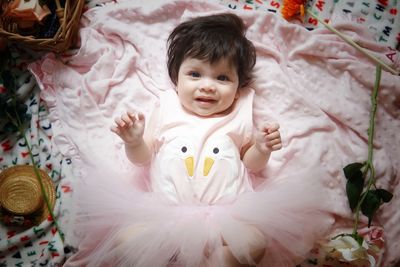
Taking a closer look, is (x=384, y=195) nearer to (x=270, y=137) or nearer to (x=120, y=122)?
(x=270, y=137)

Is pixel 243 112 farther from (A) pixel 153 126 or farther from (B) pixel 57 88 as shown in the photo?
(B) pixel 57 88

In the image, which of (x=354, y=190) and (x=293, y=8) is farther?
(x=293, y=8)

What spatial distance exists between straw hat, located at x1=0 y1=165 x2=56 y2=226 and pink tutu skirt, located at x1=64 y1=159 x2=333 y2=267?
160 mm

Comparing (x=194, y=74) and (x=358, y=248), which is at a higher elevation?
(x=194, y=74)

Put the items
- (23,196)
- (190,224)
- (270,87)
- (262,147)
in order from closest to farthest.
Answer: (190,224) → (262,147) → (23,196) → (270,87)

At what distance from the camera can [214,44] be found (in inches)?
48.3

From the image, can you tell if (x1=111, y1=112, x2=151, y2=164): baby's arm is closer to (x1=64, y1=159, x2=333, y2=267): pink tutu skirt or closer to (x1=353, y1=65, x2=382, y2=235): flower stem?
(x1=64, y1=159, x2=333, y2=267): pink tutu skirt

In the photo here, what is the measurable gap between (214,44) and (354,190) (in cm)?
56

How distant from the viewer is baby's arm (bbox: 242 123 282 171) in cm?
112

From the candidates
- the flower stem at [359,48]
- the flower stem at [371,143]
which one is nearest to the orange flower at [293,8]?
the flower stem at [359,48]

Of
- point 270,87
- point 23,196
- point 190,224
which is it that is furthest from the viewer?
point 270,87

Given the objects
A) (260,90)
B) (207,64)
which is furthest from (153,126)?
(260,90)

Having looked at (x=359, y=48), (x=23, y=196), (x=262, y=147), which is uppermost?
(x=359, y=48)

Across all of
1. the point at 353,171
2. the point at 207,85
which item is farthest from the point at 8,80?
the point at 353,171
